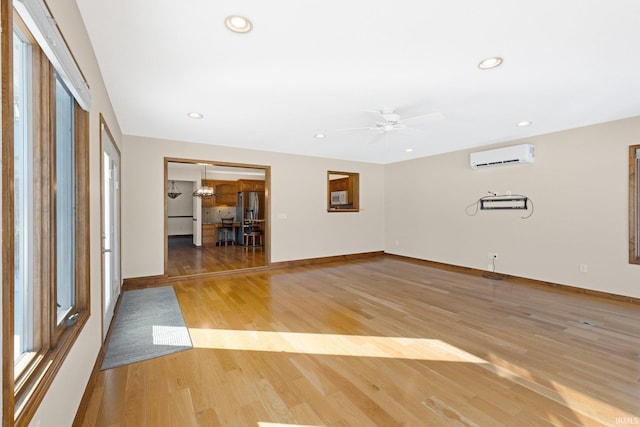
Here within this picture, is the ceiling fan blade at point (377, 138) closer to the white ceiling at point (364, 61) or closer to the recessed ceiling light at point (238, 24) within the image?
the white ceiling at point (364, 61)

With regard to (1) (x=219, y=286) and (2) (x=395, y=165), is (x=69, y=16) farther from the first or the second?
(2) (x=395, y=165)

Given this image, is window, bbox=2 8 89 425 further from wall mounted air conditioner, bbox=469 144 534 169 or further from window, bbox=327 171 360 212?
wall mounted air conditioner, bbox=469 144 534 169

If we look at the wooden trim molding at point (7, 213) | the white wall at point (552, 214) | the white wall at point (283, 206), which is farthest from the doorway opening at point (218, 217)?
the wooden trim molding at point (7, 213)

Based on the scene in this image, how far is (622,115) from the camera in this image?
3.69 m

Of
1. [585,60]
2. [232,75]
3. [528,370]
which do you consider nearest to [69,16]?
[232,75]

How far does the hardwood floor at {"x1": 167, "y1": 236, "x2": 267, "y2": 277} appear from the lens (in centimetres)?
559

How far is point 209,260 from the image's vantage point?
6.61 m

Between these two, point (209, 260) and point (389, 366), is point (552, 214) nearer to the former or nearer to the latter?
point (389, 366)

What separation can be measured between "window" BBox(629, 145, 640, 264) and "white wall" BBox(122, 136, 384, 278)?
4417mm

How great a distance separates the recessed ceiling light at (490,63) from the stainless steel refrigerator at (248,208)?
24.7 feet

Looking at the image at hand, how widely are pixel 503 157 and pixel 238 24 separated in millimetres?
4645

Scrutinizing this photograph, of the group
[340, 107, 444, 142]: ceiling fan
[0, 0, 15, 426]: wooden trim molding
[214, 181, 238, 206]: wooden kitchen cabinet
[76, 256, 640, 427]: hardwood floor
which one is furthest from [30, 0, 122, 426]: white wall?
[214, 181, 238, 206]: wooden kitchen cabinet

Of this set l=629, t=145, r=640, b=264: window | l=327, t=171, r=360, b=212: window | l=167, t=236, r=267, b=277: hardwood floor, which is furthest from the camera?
l=327, t=171, r=360, b=212: window

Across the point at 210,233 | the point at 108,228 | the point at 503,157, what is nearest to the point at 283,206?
the point at 108,228
